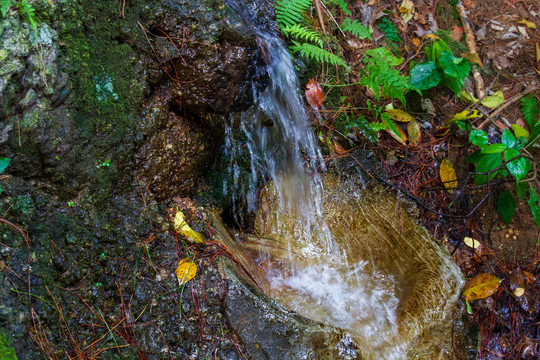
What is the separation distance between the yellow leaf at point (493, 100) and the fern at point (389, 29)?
1072 millimetres

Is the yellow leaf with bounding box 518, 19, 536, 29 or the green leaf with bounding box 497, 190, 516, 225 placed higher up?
the yellow leaf with bounding box 518, 19, 536, 29

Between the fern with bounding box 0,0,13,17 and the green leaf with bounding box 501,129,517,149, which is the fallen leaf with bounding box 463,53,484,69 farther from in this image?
the fern with bounding box 0,0,13,17

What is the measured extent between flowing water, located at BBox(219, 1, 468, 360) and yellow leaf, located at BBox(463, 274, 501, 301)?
3.04 feet

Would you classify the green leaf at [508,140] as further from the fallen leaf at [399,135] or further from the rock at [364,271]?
the rock at [364,271]

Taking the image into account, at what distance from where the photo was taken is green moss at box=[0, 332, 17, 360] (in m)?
1.38

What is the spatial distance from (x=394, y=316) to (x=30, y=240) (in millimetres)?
2355

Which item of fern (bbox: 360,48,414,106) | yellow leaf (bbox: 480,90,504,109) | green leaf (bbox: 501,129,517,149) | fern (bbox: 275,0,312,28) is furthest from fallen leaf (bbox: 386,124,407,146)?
fern (bbox: 275,0,312,28)

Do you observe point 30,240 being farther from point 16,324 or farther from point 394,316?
point 394,316

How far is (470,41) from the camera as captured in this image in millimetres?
3926

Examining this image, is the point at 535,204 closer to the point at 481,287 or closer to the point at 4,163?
the point at 481,287

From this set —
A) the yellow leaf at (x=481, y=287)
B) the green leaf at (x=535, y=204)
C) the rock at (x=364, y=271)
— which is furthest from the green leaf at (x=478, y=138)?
the yellow leaf at (x=481, y=287)

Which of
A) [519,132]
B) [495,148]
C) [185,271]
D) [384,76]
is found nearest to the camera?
[185,271]

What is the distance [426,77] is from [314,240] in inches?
74.4

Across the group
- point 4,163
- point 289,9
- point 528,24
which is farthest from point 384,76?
point 4,163
